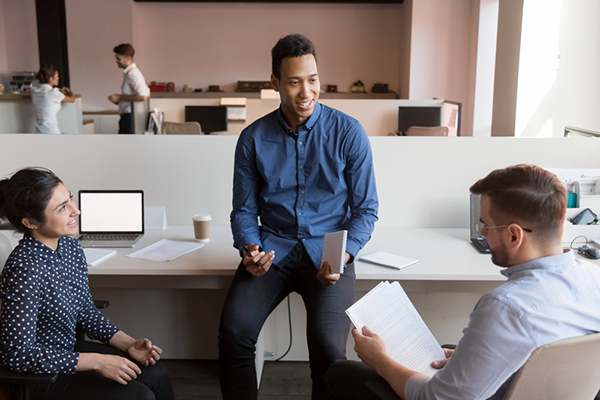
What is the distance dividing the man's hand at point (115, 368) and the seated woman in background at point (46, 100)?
4.69 m

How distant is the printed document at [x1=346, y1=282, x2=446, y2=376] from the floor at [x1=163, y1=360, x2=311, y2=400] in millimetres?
908

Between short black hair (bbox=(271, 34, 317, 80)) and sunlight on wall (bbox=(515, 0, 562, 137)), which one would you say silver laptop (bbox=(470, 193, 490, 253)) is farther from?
sunlight on wall (bbox=(515, 0, 562, 137))

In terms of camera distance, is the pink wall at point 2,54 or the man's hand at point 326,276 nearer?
the man's hand at point 326,276

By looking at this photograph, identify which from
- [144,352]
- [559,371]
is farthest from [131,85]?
[559,371]

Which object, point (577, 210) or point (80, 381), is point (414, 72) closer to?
point (577, 210)

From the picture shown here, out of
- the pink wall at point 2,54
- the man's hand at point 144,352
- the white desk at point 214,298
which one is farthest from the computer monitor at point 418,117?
the pink wall at point 2,54

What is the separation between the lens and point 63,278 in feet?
4.41

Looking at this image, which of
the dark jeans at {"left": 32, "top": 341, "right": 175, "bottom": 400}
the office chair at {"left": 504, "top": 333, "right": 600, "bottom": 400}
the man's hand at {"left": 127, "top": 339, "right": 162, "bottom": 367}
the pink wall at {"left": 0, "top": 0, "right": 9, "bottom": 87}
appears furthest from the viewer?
the pink wall at {"left": 0, "top": 0, "right": 9, "bottom": 87}

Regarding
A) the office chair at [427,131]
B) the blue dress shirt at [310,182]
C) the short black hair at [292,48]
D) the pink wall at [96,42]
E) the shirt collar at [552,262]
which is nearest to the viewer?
the shirt collar at [552,262]

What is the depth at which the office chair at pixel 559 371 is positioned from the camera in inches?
32.6

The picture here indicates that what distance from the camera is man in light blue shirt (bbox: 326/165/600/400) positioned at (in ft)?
2.82

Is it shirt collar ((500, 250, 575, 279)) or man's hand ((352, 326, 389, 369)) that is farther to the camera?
man's hand ((352, 326, 389, 369))

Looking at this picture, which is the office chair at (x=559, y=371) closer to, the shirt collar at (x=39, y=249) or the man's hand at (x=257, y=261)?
the man's hand at (x=257, y=261)

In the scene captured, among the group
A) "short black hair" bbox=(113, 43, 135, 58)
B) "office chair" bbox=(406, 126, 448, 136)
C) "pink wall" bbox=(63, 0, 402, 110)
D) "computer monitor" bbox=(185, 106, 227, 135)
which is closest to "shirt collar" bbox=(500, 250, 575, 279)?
"office chair" bbox=(406, 126, 448, 136)
